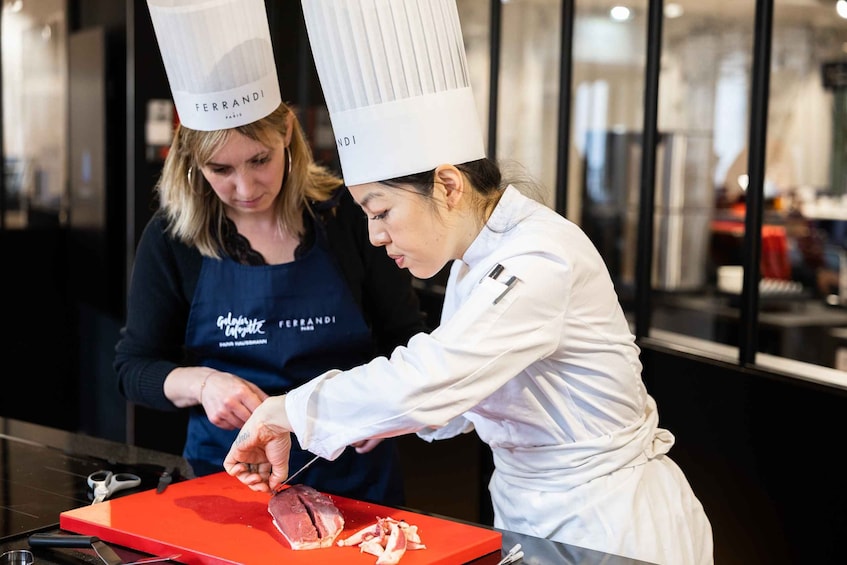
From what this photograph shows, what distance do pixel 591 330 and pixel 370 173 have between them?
15.2 inches

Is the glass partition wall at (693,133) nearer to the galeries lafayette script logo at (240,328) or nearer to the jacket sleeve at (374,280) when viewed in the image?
the jacket sleeve at (374,280)

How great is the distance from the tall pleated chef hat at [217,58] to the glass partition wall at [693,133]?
470cm

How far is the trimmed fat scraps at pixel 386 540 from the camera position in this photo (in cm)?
129

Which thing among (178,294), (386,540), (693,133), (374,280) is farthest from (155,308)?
(693,133)

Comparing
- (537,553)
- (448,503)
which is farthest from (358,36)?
(448,503)

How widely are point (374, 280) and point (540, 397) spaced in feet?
2.08

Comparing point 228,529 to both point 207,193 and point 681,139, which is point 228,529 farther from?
point 681,139

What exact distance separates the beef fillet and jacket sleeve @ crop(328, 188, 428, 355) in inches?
22.5

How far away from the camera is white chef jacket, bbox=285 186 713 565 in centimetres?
132

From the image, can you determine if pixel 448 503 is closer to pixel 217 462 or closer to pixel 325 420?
pixel 217 462

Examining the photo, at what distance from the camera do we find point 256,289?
191 cm

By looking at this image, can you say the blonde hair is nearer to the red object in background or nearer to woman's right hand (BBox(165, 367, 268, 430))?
woman's right hand (BBox(165, 367, 268, 430))

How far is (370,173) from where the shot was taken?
145 cm

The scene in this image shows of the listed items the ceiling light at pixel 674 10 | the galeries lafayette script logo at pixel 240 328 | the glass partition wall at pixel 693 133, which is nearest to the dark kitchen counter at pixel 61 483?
the galeries lafayette script logo at pixel 240 328
